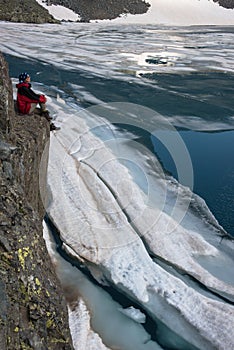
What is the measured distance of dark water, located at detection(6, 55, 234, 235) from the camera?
8.90 meters

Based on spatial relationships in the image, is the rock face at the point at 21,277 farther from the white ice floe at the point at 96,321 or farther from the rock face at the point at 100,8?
the rock face at the point at 100,8

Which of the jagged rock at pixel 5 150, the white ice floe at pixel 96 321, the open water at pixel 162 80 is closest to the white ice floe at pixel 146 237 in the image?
the white ice floe at pixel 96 321

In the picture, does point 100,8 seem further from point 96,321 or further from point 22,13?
point 96,321

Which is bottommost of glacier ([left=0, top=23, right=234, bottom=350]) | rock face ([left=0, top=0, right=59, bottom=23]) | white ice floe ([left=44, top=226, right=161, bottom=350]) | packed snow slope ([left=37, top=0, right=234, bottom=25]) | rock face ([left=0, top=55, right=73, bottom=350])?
white ice floe ([left=44, top=226, right=161, bottom=350])

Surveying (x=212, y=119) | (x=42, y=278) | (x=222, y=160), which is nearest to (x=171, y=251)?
(x=42, y=278)

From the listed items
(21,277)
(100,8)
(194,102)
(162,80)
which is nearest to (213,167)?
(194,102)

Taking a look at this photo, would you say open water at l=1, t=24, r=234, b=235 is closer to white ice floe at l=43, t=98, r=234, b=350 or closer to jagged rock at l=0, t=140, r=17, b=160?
white ice floe at l=43, t=98, r=234, b=350

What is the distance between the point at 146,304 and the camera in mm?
5691

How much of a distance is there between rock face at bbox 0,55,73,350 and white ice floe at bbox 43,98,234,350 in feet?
6.71

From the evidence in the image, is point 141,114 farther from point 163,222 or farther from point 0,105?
point 0,105

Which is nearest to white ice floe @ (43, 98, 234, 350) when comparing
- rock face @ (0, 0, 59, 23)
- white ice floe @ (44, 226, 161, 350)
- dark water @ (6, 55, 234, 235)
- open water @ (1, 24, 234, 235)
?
white ice floe @ (44, 226, 161, 350)

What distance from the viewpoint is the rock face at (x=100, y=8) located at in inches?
1806

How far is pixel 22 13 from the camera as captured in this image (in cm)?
3841

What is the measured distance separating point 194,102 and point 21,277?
11890 mm
